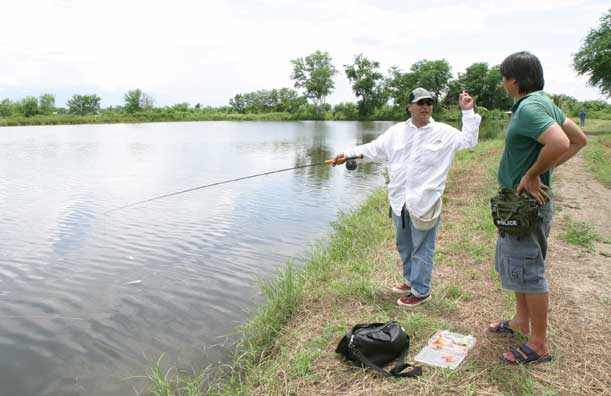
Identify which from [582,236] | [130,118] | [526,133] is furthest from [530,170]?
[130,118]

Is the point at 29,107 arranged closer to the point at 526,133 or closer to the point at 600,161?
the point at 600,161

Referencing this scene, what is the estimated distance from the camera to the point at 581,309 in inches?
151

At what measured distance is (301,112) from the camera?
86.4 meters

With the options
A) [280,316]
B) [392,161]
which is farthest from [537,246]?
[280,316]

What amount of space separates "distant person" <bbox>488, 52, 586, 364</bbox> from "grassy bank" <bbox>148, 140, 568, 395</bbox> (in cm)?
42

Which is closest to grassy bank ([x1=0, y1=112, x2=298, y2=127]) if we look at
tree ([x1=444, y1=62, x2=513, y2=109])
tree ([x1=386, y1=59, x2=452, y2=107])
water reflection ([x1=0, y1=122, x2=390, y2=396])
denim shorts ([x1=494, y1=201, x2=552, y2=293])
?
tree ([x1=386, y1=59, x2=452, y2=107])

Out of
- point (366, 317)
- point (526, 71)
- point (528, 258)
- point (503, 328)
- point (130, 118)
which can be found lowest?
point (366, 317)

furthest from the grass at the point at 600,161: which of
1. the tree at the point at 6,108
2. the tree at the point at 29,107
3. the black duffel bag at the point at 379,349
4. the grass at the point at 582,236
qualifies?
the tree at the point at 6,108

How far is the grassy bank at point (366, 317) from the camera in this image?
9.65ft

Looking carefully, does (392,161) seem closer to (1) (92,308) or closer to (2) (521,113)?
(2) (521,113)

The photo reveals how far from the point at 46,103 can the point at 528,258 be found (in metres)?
77.9

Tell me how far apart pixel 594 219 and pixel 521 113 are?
17.8 ft

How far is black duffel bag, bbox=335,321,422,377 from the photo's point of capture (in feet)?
10.0

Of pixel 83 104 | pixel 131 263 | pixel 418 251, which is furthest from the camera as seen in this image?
pixel 83 104
